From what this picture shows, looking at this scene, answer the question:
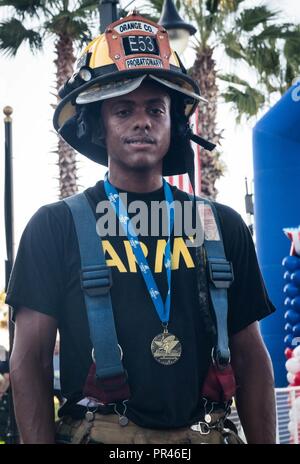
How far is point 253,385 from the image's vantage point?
3.39 metres

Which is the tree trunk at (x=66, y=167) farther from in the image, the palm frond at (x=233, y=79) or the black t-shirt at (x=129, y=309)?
the black t-shirt at (x=129, y=309)

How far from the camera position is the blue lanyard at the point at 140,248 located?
3102 millimetres

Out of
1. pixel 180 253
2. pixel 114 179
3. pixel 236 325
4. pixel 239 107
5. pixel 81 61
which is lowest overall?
pixel 236 325

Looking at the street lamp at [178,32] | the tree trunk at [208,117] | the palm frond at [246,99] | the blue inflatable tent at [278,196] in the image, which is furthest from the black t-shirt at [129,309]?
the palm frond at [246,99]

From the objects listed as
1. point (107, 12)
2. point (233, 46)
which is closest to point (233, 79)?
point (233, 46)

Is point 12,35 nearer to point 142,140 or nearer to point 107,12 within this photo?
point 107,12

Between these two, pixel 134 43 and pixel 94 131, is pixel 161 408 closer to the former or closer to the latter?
pixel 94 131

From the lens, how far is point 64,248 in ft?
10.4

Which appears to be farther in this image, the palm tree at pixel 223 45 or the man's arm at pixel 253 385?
the palm tree at pixel 223 45

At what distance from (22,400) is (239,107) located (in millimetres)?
18623

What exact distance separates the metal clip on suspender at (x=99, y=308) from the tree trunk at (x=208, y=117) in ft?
51.2

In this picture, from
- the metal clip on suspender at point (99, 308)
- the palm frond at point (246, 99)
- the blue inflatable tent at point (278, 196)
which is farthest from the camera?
the palm frond at point (246, 99)
